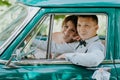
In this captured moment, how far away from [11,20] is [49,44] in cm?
53

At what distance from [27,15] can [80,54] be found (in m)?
0.67

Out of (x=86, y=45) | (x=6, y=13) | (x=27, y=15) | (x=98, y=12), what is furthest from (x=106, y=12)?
(x=6, y=13)

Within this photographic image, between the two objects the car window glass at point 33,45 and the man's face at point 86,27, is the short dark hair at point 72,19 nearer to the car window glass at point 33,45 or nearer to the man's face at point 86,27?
the man's face at point 86,27

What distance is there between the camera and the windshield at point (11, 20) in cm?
505

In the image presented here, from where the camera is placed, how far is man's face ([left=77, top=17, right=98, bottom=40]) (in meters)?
5.07

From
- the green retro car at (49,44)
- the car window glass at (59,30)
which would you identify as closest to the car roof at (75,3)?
the green retro car at (49,44)

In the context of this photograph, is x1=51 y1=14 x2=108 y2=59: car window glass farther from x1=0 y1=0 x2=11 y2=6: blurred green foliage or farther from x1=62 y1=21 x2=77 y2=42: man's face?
x1=0 y1=0 x2=11 y2=6: blurred green foliage

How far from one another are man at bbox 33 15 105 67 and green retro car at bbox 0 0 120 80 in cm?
6

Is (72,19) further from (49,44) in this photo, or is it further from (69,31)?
(49,44)

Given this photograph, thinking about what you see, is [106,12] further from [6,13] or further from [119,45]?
[6,13]

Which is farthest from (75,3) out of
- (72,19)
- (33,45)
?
(33,45)

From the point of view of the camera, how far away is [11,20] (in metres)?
5.20

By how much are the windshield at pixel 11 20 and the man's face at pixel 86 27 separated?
58 cm

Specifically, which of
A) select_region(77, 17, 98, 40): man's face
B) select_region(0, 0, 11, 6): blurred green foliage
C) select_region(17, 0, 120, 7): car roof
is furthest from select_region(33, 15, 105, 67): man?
select_region(0, 0, 11, 6): blurred green foliage
